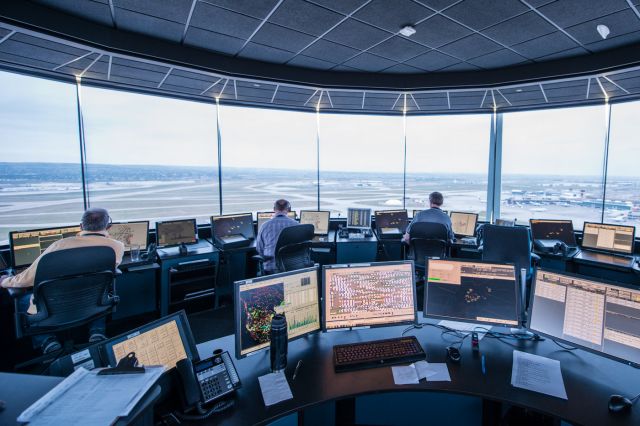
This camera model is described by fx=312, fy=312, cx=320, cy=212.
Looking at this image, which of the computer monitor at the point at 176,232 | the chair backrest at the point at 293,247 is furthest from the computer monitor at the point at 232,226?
the chair backrest at the point at 293,247

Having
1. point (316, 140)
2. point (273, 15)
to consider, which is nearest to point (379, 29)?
point (273, 15)

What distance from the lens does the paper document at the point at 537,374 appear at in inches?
54.1

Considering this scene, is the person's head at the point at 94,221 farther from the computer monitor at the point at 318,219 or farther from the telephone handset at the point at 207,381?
the computer monitor at the point at 318,219

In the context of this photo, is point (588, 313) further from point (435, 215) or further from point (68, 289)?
point (68, 289)

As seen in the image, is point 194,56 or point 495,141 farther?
point 495,141

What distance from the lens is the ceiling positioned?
2.61 m

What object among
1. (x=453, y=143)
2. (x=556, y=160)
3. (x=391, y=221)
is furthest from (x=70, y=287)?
(x=556, y=160)

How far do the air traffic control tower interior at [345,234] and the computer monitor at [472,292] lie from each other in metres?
0.01

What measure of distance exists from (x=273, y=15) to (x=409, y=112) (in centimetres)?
340

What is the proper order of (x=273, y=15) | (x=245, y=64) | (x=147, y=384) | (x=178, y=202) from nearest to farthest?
(x=147, y=384)
(x=273, y=15)
(x=245, y=64)
(x=178, y=202)

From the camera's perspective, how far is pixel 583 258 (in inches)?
149

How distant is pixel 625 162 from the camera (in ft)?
14.0

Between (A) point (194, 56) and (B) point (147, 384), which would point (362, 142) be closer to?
(A) point (194, 56)

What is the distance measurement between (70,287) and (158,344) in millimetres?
1618
